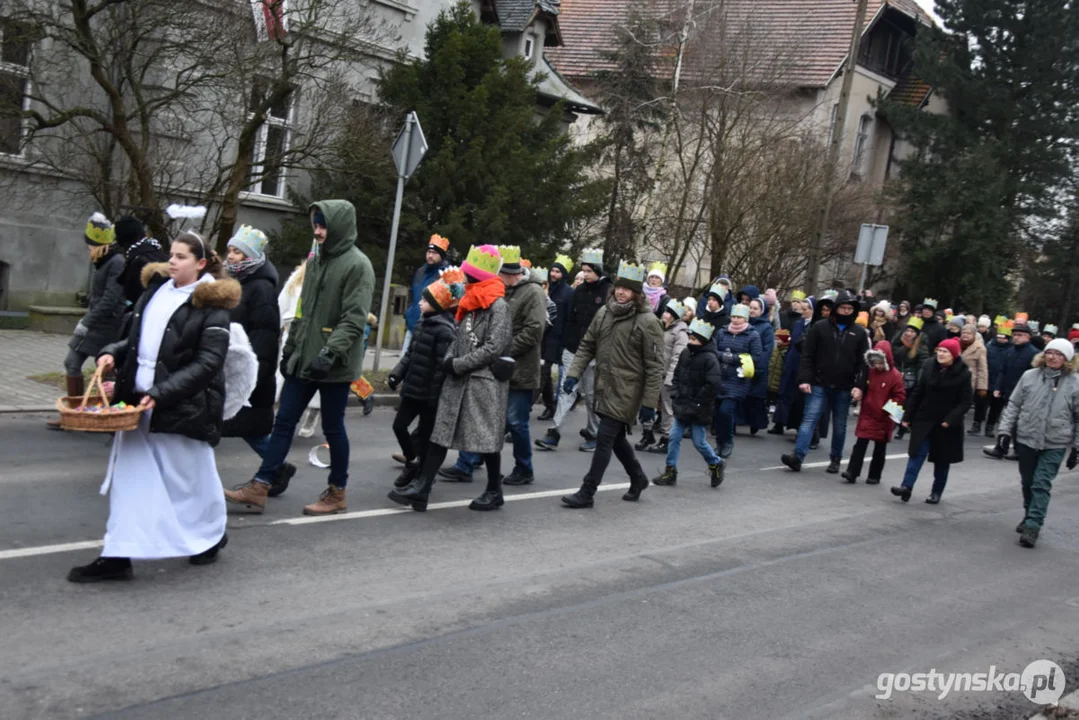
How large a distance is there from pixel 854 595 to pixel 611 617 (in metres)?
1.94

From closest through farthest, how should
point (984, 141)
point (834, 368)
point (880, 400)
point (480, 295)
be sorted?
1. point (480, 295)
2. point (880, 400)
3. point (834, 368)
4. point (984, 141)

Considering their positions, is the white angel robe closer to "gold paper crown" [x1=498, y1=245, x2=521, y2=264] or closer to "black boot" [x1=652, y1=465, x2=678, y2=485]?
"gold paper crown" [x1=498, y1=245, x2=521, y2=264]

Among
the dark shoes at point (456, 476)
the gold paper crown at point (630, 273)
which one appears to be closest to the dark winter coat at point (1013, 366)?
the gold paper crown at point (630, 273)

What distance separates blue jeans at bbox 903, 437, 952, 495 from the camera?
1105 cm

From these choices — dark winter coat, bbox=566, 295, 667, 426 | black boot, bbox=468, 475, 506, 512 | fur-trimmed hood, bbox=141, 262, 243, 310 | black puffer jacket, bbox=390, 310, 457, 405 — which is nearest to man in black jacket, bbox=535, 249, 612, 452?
dark winter coat, bbox=566, 295, 667, 426

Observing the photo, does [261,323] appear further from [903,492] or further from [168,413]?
[903,492]

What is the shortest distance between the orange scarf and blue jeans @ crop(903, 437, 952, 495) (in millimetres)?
5098

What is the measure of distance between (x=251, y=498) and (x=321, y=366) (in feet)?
3.65

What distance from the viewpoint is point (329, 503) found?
7672 millimetres

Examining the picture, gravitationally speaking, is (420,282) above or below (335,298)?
above

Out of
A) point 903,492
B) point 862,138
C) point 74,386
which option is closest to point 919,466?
point 903,492

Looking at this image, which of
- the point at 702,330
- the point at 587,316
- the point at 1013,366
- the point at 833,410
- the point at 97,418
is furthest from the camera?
the point at 1013,366

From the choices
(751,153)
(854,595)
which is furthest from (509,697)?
(751,153)

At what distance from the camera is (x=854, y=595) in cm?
721
